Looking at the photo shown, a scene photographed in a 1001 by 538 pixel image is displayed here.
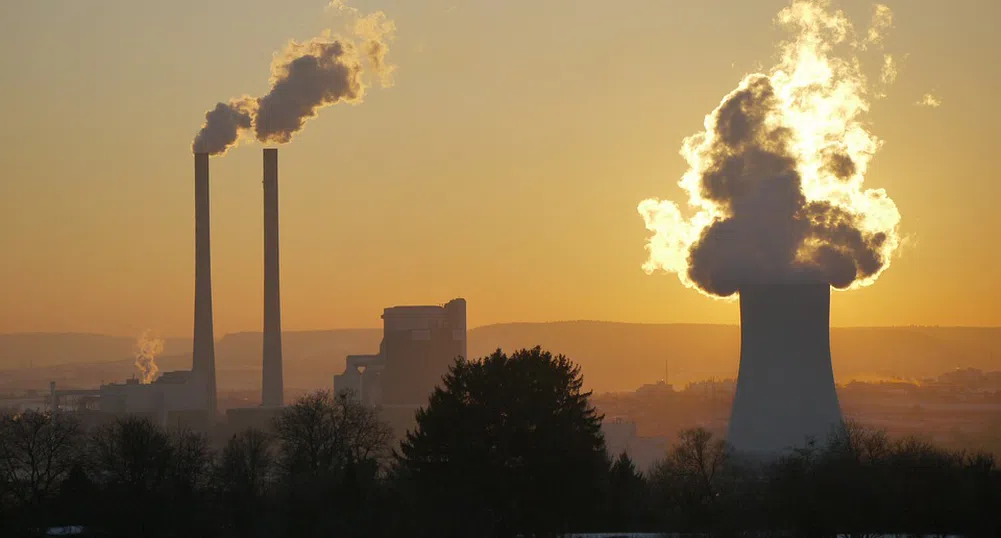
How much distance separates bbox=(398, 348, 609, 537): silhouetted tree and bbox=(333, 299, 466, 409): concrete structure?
39.6m

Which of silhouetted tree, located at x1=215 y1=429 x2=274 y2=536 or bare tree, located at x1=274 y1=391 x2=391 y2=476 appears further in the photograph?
bare tree, located at x1=274 y1=391 x2=391 y2=476

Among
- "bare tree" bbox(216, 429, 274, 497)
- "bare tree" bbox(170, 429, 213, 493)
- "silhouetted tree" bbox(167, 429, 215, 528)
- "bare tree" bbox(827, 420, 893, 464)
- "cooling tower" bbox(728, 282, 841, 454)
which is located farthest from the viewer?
"cooling tower" bbox(728, 282, 841, 454)

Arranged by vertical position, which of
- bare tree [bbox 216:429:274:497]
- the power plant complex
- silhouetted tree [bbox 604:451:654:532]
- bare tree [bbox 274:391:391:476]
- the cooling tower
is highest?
the power plant complex

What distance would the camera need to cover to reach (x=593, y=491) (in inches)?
1055

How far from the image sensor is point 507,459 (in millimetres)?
26734

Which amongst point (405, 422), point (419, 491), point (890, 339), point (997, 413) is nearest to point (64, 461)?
point (419, 491)

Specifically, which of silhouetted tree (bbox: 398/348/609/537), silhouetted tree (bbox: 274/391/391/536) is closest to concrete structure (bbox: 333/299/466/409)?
silhouetted tree (bbox: 274/391/391/536)

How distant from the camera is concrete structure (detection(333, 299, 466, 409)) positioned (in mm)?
→ 67562

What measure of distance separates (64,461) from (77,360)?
121027mm

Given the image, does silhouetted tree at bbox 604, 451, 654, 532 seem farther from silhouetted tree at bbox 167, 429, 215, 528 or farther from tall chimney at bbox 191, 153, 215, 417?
tall chimney at bbox 191, 153, 215, 417

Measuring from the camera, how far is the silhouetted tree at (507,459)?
26.5 m

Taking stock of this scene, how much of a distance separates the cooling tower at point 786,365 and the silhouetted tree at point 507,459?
30.0 feet

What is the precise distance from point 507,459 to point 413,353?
41434 mm

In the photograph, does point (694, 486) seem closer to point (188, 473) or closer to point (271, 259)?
point (188, 473)
